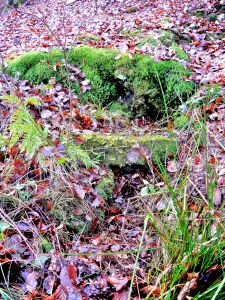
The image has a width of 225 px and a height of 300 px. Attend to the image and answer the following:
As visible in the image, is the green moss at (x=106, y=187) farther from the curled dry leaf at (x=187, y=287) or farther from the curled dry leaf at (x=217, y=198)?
the curled dry leaf at (x=187, y=287)

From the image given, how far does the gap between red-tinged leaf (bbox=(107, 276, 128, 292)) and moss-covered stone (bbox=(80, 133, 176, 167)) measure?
122cm

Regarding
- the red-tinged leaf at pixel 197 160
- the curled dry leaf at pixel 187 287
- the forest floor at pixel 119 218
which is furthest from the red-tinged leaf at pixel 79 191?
the curled dry leaf at pixel 187 287

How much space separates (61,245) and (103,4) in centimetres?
796

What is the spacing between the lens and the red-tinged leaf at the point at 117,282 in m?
1.80

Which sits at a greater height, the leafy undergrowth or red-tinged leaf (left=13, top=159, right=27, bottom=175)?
red-tinged leaf (left=13, top=159, right=27, bottom=175)

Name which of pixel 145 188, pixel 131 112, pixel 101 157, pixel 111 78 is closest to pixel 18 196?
pixel 101 157

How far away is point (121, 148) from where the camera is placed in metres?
2.92

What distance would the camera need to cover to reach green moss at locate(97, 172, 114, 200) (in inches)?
101

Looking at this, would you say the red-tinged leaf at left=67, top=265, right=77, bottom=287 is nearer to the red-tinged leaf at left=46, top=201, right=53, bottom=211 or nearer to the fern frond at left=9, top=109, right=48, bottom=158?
the red-tinged leaf at left=46, top=201, right=53, bottom=211

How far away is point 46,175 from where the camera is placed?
248 cm

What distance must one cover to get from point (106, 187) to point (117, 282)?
3.09ft

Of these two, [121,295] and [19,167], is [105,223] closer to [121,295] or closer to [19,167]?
[121,295]

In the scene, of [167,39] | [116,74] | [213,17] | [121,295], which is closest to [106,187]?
[121,295]

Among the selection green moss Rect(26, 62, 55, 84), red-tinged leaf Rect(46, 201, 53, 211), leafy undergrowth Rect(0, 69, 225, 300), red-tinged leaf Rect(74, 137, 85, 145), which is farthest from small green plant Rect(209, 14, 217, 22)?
red-tinged leaf Rect(46, 201, 53, 211)
